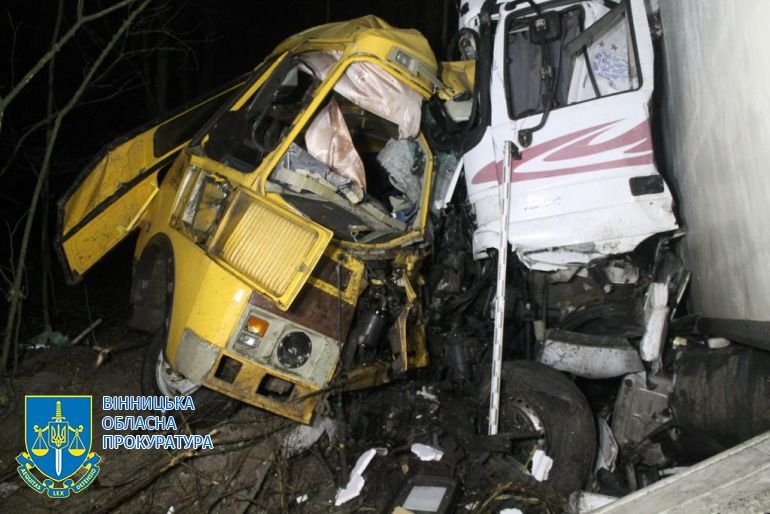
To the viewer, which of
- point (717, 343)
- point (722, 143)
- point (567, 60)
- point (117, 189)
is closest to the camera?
point (722, 143)

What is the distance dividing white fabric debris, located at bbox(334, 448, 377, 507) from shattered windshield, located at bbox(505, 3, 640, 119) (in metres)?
2.55

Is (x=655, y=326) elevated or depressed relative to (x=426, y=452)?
elevated

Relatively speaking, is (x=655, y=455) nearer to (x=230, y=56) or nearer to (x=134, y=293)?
(x=134, y=293)

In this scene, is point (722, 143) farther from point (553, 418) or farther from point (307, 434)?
point (307, 434)

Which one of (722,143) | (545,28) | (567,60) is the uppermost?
(545,28)

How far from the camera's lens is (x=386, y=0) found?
13086mm

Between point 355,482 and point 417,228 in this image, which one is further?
point 417,228

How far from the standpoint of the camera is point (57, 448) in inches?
150

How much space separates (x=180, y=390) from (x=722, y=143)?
3.75 meters

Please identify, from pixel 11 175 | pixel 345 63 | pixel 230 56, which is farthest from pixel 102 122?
pixel 345 63

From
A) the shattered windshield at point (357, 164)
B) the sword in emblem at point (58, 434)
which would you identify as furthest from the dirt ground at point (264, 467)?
the shattered windshield at point (357, 164)

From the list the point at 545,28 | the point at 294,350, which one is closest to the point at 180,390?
the point at 294,350

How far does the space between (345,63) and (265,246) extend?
56.1 inches

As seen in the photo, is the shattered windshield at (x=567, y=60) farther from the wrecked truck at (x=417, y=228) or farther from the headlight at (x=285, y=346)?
the headlight at (x=285, y=346)
